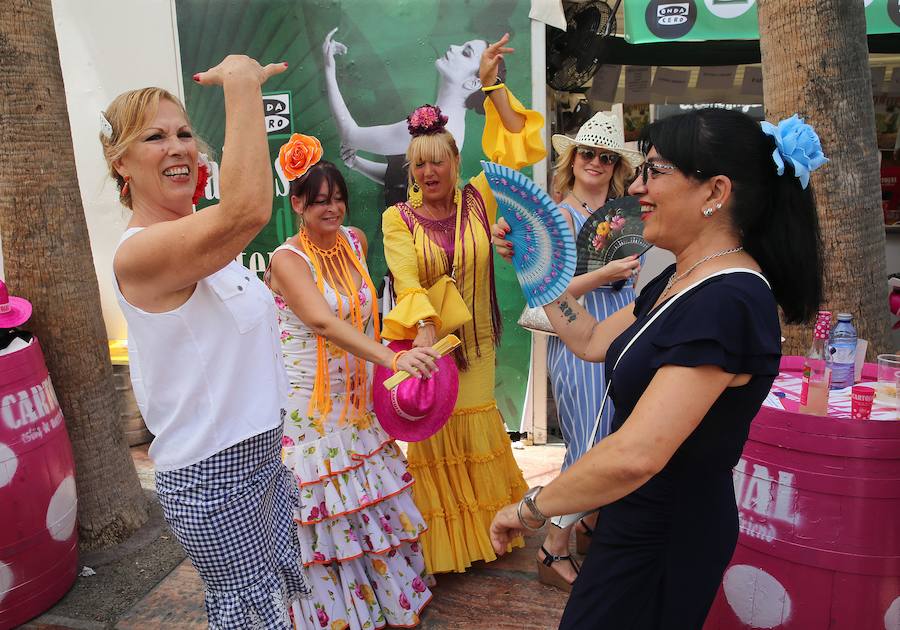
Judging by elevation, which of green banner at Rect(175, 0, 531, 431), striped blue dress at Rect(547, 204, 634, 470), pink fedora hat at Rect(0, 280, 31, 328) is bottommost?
striped blue dress at Rect(547, 204, 634, 470)

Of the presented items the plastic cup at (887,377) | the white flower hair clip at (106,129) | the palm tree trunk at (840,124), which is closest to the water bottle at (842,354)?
the plastic cup at (887,377)

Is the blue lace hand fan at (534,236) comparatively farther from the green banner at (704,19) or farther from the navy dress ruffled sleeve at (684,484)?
the green banner at (704,19)

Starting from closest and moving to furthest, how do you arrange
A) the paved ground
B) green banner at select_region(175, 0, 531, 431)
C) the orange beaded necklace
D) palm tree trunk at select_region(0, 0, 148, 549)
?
the orange beaded necklace, the paved ground, palm tree trunk at select_region(0, 0, 148, 549), green banner at select_region(175, 0, 531, 431)

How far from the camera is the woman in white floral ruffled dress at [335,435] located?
2.68 m

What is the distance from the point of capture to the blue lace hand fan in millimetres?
2318

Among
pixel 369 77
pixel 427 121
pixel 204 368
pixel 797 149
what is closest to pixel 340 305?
pixel 427 121

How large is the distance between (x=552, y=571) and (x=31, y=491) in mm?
2408

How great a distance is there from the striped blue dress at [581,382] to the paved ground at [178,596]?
67 cm

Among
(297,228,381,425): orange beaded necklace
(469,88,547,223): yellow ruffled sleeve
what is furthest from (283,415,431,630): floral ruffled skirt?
(469,88,547,223): yellow ruffled sleeve

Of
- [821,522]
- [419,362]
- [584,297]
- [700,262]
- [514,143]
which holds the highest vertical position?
[514,143]

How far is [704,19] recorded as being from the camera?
4.66m

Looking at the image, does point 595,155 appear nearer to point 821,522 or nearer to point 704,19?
point 821,522

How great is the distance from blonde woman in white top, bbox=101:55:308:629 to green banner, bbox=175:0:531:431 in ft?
9.97

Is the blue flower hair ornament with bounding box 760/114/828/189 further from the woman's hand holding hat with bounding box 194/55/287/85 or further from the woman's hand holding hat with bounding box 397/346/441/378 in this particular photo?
the woman's hand holding hat with bounding box 397/346/441/378
